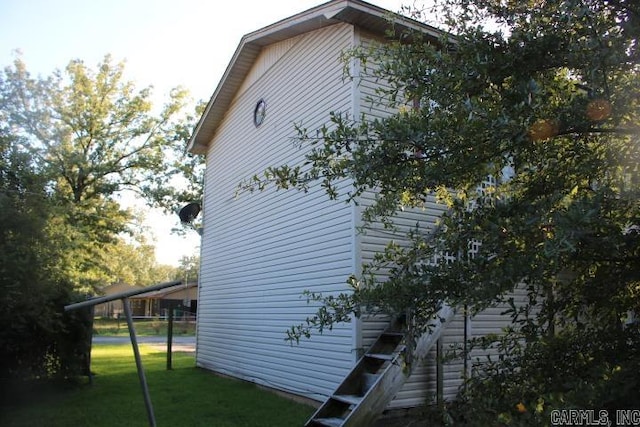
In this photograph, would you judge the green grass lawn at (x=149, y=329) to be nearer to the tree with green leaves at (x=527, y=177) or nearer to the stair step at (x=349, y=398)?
the stair step at (x=349, y=398)

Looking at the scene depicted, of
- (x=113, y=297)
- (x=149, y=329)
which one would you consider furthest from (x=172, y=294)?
(x=113, y=297)

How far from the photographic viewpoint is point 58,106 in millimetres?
22562

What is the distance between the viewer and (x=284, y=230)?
9000 mm

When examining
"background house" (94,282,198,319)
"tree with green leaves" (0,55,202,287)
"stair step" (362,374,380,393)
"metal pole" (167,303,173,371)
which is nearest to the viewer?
"stair step" (362,374,380,393)

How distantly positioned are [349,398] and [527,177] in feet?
12.1

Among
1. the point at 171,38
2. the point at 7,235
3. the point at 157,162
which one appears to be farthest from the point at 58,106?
the point at 7,235

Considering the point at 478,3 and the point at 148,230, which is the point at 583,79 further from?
the point at 148,230

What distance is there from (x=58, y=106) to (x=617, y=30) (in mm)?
24372

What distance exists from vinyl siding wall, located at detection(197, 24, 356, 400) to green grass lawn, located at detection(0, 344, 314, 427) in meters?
0.47

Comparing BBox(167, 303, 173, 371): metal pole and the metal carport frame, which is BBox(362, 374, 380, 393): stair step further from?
BBox(167, 303, 173, 371): metal pole

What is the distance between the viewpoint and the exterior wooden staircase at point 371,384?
17.6 ft

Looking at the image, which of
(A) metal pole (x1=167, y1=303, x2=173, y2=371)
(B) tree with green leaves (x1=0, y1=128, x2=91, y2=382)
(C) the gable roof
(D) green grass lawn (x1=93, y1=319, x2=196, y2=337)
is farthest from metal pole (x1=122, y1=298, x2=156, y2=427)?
(D) green grass lawn (x1=93, y1=319, x2=196, y2=337)

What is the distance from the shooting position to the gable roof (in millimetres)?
7000

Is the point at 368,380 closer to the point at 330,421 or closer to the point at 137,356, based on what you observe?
the point at 330,421
